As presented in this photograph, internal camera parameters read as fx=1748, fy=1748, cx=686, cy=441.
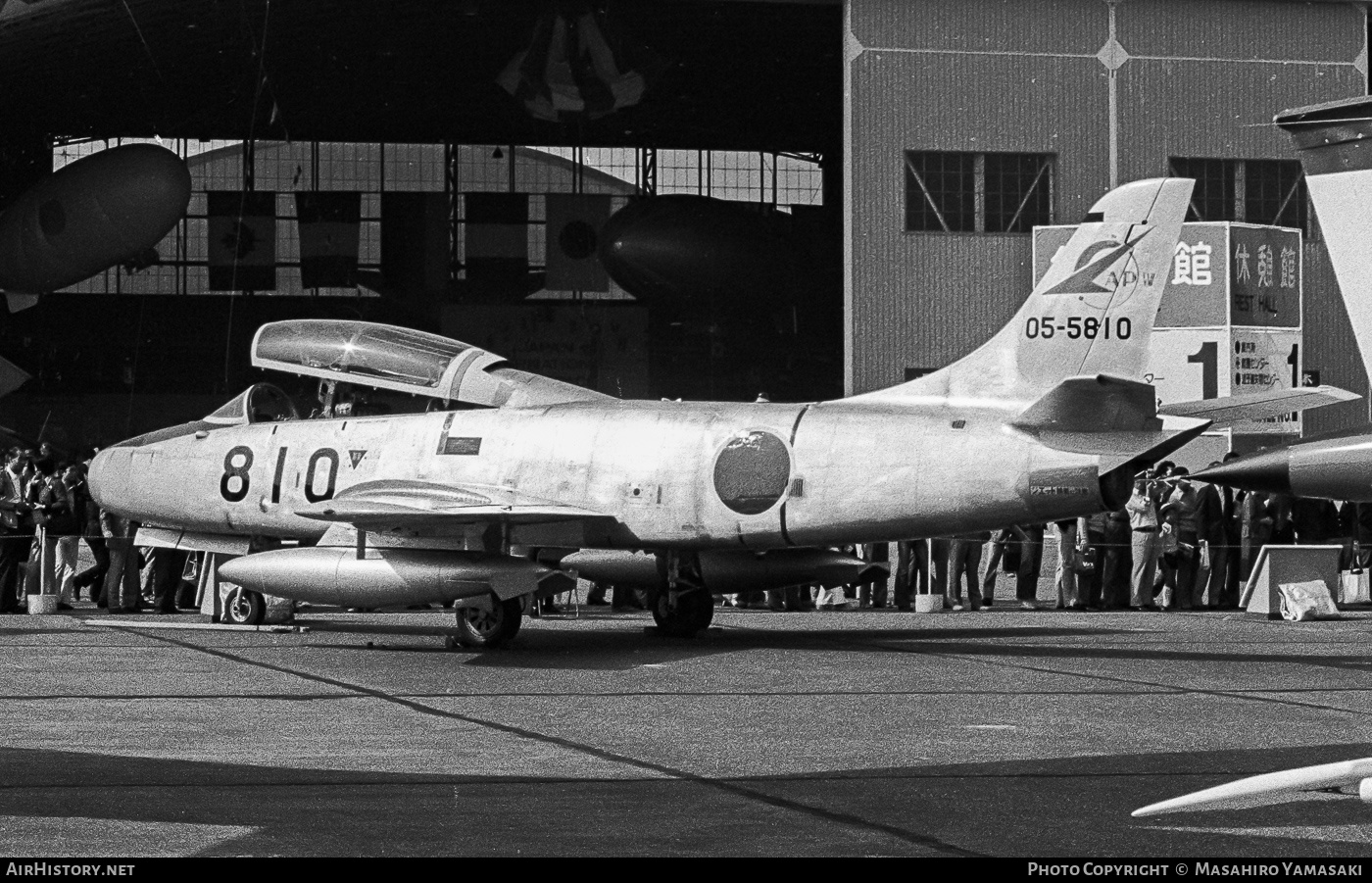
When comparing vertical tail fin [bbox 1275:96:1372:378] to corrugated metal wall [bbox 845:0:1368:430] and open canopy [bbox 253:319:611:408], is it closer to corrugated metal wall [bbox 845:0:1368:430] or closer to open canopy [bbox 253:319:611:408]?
open canopy [bbox 253:319:611:408]

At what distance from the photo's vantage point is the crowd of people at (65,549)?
19.8m

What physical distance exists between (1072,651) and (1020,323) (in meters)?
3.02

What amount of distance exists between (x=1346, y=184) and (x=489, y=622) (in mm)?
9288

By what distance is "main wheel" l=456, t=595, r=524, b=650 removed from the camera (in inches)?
569

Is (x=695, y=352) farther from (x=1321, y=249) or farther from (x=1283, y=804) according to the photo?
(x=1283, y=804)

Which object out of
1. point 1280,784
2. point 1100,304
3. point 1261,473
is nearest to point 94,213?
point 1100,304

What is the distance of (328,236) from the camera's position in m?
44.1

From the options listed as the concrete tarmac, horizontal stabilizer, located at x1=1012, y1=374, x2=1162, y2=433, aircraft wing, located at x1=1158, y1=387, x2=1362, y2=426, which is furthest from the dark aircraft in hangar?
aircraft wing, located at x1=1158, y1=387, x2=1362, y2=426

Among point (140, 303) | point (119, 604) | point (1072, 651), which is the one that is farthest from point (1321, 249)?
point (140, 303)

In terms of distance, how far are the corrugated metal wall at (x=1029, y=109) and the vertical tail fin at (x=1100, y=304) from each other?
46.9 feet

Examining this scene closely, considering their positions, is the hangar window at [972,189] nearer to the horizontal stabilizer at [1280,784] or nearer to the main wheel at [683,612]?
the main wheel at [683,612]

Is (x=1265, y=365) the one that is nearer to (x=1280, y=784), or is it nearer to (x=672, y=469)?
(x=672, y=469)

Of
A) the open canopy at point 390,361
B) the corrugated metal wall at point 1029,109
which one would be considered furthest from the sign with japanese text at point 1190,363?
the open canopy at point 390,361

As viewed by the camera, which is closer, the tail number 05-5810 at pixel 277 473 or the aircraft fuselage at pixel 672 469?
the aircraft fuselage at pixel 672 469
